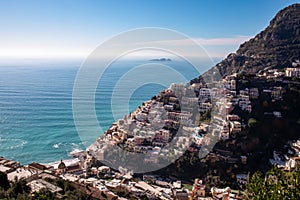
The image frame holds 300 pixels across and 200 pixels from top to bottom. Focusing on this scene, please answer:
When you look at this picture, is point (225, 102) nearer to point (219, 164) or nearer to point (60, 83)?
point (219, 164)

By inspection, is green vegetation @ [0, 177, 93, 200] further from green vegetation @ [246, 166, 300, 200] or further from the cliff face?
the cliff face

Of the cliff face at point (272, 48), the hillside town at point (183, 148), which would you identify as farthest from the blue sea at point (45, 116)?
the cliff face at point (272, 48)

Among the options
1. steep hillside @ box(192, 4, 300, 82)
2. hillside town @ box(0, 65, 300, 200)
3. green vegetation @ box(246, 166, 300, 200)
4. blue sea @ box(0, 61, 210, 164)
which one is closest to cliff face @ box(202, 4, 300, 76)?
steep hillside @ box(192, 4, 300, 82)

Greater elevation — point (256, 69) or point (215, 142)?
point (256, 69)

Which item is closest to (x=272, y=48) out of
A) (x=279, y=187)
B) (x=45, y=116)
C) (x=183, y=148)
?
(x=183, y=148)

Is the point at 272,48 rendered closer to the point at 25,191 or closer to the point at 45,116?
the point at 45,116

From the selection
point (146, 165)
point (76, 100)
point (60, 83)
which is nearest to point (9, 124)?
point (76, 100)
